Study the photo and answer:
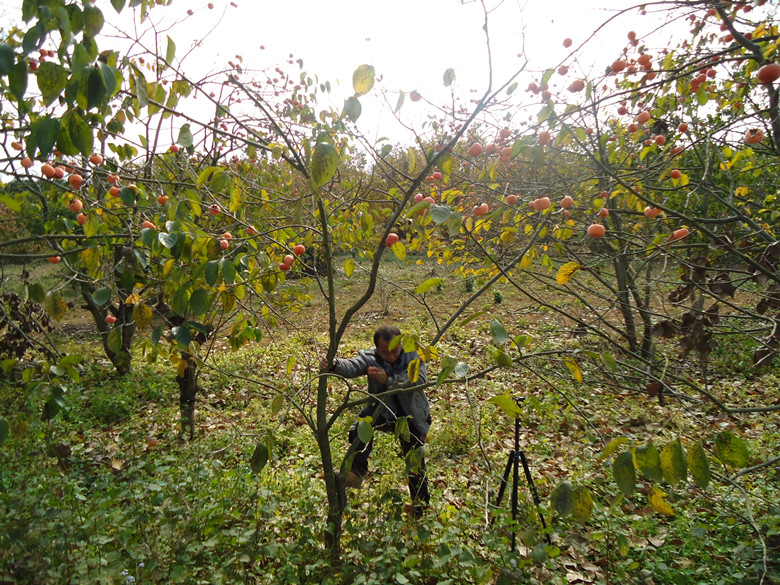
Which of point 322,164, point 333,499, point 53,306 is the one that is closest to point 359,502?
point 333,499

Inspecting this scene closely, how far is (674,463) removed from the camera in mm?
959

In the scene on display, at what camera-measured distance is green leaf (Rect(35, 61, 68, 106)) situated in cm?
106

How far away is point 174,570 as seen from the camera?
5.23ft

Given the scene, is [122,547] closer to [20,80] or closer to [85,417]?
[20,80]

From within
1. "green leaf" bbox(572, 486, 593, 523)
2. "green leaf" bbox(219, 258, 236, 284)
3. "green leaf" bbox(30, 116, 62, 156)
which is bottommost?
"green leaf" bbox(572, 486, 593, 523)

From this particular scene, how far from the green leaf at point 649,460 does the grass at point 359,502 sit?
111 millimetres

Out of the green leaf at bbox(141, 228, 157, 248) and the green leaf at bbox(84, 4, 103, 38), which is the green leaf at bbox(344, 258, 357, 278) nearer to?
the green leaf at bbox(141, 228, 157, 248)

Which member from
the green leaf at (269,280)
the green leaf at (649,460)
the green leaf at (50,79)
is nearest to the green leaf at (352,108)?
the green leaf at (50,79)

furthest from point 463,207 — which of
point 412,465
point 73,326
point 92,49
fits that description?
point 73,326

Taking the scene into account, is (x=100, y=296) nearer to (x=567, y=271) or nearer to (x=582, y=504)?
(x=582, y=504)

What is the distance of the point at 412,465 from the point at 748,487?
9.08ft

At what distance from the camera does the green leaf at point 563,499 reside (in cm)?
108

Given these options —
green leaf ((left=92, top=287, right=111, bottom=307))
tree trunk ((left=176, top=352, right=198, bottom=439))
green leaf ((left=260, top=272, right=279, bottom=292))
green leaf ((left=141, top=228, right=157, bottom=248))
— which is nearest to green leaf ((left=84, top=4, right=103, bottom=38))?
green leaf ((left=141, top=228, right=157, bottom=248))

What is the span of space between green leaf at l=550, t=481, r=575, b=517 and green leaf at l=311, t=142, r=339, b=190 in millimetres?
1009
